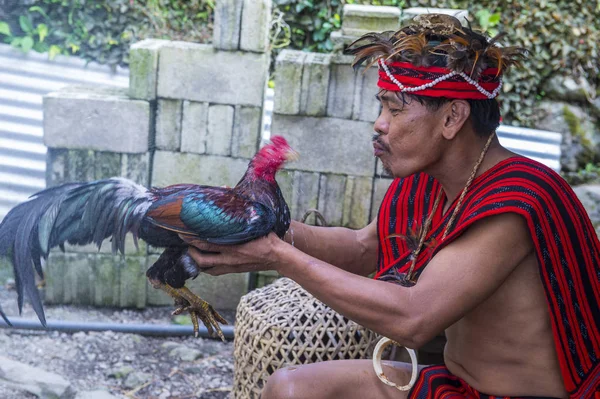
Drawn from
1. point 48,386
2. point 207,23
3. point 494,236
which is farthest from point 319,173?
point 207,23

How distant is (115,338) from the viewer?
14.9 ft

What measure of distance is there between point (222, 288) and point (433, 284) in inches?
113

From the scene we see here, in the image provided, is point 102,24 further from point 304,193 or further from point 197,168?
point 304,193

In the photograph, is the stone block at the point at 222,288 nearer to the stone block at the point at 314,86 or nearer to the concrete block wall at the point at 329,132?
the concrete block wall at the point at 329,132

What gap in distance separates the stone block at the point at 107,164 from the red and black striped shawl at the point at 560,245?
2.80 metres

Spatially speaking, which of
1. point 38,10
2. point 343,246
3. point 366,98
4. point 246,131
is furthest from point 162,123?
point 38,10

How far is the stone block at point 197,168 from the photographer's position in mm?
4758

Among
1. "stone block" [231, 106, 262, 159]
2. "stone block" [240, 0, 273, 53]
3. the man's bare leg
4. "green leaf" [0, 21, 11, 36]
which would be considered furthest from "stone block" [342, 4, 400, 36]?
"green leaf" [0, 21, 11, 36]

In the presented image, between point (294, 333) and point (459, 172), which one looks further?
point (294, 333)

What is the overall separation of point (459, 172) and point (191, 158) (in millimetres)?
2531

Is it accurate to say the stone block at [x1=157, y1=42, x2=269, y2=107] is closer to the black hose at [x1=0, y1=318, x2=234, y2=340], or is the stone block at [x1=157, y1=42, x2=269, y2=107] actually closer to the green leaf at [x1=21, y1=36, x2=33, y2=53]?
the black hose at [x1=0, y1=318, x2=234, y2=340]

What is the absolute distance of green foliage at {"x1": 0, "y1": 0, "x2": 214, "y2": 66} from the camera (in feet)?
23.4

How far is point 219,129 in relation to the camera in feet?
15.5

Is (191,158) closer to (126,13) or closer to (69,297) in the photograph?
(69,297)
